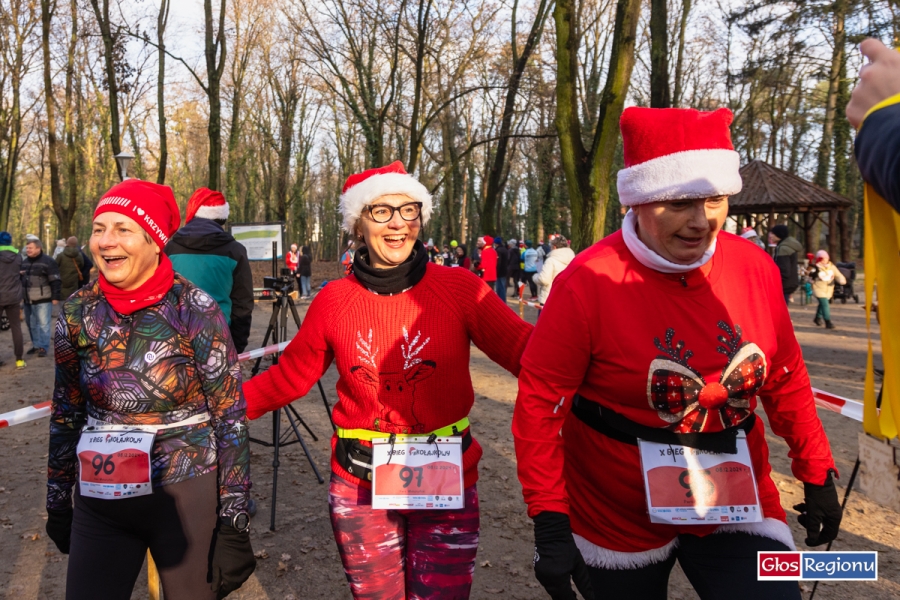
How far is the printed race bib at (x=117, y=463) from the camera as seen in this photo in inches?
96.8

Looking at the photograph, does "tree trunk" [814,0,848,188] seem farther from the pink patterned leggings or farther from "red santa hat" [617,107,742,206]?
the pink patterned leggings

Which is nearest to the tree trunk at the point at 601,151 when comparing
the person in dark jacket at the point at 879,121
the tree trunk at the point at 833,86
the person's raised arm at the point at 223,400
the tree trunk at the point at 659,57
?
the tree trunk at the point at 659,57

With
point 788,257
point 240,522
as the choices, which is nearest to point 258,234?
point 788,257

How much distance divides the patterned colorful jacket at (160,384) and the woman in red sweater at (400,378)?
0.36 metres

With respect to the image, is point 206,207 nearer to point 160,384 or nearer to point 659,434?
point 160,384

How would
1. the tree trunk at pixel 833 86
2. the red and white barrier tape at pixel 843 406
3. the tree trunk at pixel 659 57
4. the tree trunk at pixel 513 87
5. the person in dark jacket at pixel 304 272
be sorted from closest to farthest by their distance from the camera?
the red and white barrier tape at pixel 843 406
the tree trunk at pixel 659 57
the tree trunk at pixel 513 87
the tree trunk at pixel 833 86
the person in dark jacket at pixel 304 272

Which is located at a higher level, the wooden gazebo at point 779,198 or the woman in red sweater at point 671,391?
the wooden gazebo at point 779,198

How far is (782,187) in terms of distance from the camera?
2403cm

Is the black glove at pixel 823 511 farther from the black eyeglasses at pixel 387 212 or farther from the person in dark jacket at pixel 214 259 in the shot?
the person in dark jacket at pixel 214 259

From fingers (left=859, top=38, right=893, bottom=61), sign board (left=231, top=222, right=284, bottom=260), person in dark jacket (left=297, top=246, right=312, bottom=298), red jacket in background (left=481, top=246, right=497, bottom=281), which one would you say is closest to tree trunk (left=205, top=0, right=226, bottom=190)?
sign board (left=231, top=222, right=284, bottom=260)

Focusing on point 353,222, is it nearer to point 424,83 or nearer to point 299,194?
point 424,83

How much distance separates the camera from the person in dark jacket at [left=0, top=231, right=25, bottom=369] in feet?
36.2

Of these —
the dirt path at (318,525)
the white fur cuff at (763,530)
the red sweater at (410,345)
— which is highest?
the red sweater at (410,345)

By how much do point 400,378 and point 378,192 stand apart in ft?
2.45
